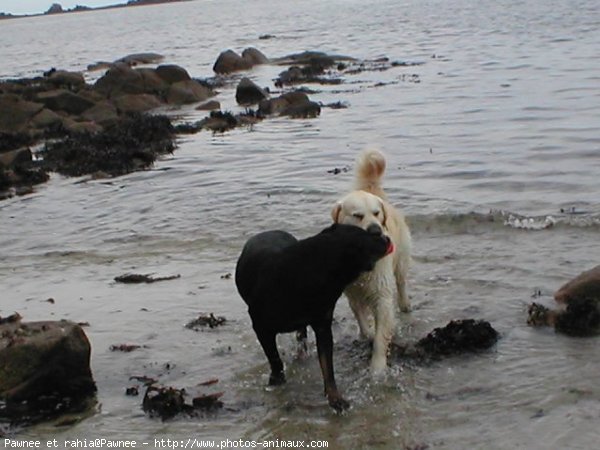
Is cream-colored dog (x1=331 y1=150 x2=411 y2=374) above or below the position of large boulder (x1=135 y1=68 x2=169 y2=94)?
above

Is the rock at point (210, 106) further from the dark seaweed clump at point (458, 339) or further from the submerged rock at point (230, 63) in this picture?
the dark seaweed clump at point (458, 339)

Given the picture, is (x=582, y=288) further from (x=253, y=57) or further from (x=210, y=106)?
(x=253, y=57)

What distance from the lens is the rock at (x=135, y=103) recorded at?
A: 2445cm

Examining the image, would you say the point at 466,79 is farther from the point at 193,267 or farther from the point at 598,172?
the point at 193,267

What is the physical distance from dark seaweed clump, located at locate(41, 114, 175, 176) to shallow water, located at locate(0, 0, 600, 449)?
550mm

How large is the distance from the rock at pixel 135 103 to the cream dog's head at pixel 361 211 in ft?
59.4

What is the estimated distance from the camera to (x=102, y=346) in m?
7.23

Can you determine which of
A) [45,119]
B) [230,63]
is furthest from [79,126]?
[230,63]

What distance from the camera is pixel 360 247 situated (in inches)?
225

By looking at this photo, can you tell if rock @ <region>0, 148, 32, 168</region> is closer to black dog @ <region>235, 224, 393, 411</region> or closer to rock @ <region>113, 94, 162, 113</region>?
rock @ <region>113, 94, 162, 113</region>

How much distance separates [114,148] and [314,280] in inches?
497

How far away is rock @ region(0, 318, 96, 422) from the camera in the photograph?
602 centimetres

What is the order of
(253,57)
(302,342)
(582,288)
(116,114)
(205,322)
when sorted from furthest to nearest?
(253,57) → (116,114) → (205,322) → (582,288) → (302,342)

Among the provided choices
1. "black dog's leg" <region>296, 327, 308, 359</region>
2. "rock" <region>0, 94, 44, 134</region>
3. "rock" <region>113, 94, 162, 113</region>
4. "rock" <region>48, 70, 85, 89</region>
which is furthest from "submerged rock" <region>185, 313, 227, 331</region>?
"rock" <region>48, 70, 85, 89</region>
